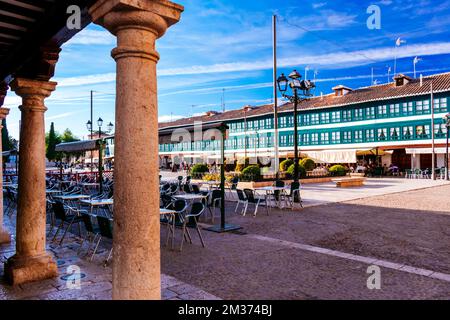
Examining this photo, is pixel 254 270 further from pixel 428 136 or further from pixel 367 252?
pixel 428 136

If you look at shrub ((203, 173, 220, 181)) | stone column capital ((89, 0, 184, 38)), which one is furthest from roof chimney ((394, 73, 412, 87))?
stone column capital ((89, 0, 184, 38))

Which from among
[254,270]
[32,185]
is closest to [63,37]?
[32,185]

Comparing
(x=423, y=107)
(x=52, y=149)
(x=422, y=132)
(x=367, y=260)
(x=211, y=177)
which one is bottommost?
(x=367, y=260)

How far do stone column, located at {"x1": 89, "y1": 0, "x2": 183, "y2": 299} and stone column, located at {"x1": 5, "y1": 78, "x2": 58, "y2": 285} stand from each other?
237 centimetres

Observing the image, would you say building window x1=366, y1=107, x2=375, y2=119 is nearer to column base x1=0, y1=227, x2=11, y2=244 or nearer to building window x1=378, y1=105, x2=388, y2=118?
building window x1=378, y1=105, x2=388, y2=118

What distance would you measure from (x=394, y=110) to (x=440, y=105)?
3.87 meters

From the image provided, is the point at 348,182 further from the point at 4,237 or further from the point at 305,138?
the point at 305,138

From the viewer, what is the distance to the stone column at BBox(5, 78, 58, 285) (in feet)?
13.7

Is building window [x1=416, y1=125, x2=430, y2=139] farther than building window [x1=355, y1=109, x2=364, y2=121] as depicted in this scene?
No

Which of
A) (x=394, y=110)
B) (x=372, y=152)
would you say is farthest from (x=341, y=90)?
(x=372, y=152)

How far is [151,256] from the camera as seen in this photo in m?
2.40

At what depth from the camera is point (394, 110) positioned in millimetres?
32500

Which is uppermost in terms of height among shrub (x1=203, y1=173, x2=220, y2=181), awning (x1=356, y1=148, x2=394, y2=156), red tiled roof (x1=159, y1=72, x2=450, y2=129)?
red tiled roof (x1=159, y1=72, x2=450, y2=129)
